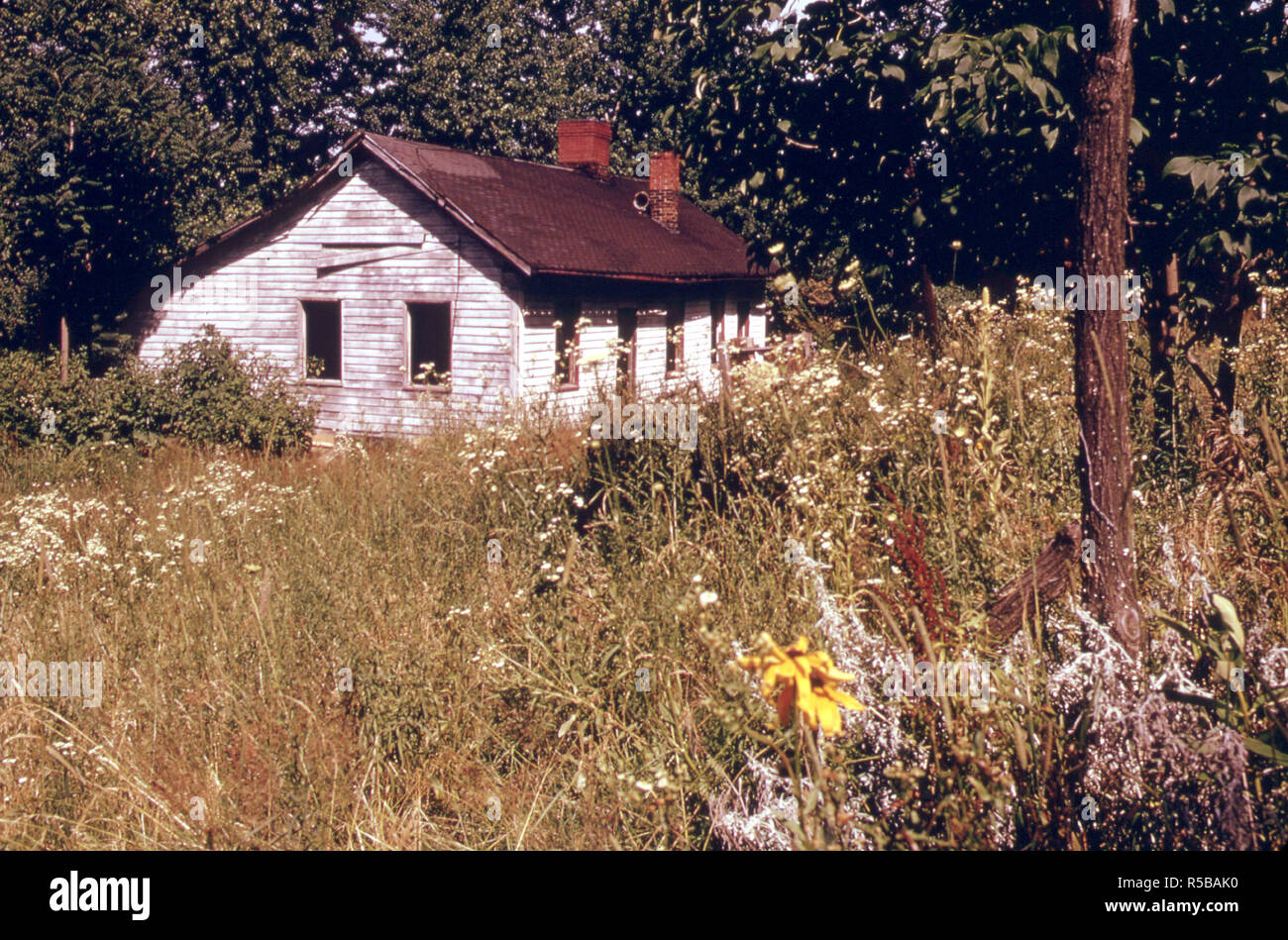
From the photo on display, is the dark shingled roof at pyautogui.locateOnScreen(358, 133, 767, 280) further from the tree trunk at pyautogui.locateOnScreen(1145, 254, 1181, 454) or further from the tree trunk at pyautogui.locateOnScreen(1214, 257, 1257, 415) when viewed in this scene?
the tree trunk at pyautogui.locateOnScreen(1214, 257, 1257, 415)

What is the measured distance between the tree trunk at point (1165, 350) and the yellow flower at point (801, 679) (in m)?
3.68

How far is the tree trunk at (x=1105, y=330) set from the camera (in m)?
3.05

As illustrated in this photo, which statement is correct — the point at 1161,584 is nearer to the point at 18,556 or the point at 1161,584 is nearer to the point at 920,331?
the point at 920,331

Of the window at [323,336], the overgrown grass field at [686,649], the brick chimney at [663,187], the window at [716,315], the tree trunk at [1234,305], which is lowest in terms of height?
the overgrown grass field at [686,649]

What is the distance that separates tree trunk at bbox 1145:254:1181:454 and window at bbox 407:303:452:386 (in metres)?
12.4

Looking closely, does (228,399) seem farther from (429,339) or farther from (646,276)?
(646,276)

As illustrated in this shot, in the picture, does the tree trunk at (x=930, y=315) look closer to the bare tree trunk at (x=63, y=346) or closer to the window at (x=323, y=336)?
the window at (x=323, y=336)

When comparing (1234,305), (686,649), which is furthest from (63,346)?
(1234,305)

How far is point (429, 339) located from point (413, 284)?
152 centimetres

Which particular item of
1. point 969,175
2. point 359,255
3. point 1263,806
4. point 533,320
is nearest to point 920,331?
point 969,175

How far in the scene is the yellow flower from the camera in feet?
5.32

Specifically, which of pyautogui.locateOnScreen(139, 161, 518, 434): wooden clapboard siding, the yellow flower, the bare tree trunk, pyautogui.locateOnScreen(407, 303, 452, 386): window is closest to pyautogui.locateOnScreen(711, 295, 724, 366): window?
pyautogui.locateOnScreen(407, 303, 452, 386): window

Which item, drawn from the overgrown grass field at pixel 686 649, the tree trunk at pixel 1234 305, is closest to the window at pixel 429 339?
the overgrown grass field at pixel 686 649
